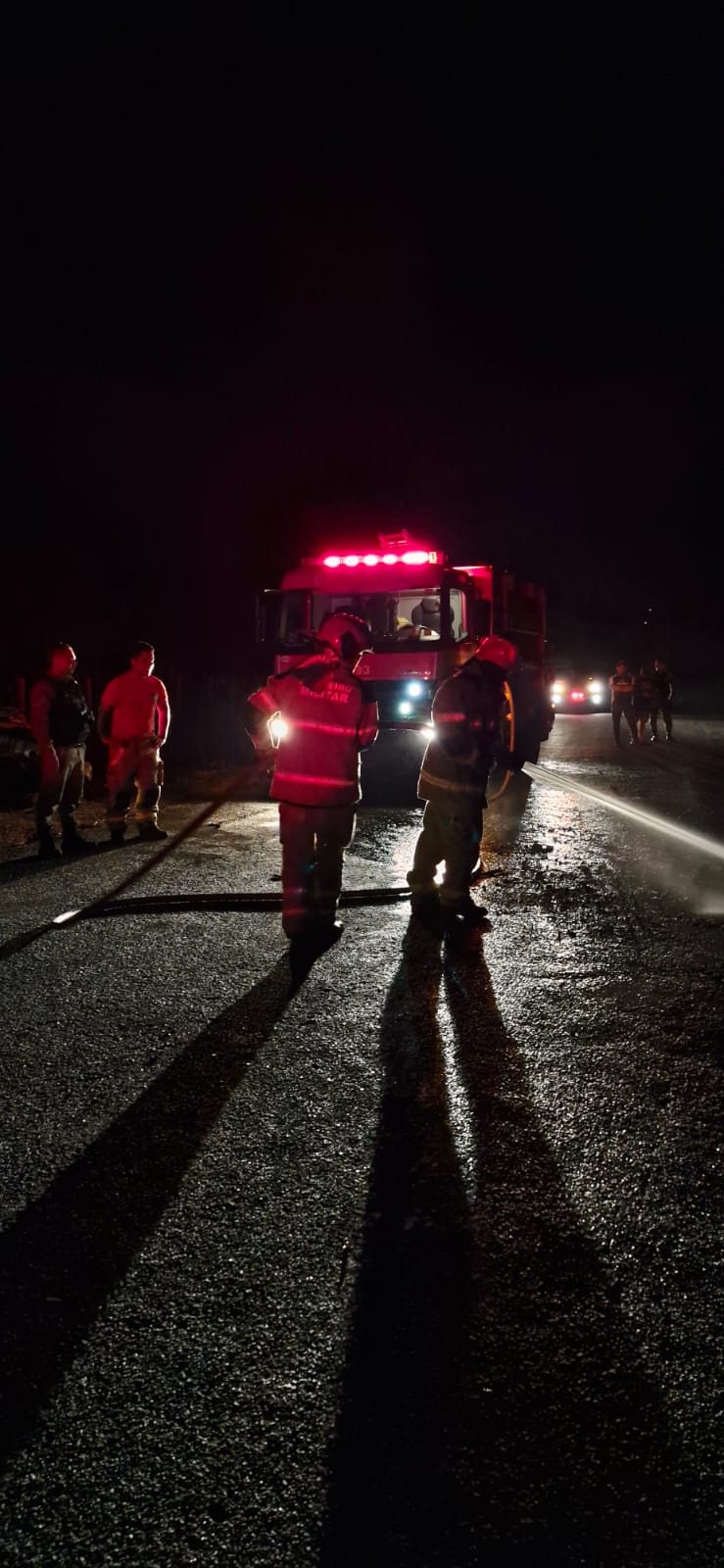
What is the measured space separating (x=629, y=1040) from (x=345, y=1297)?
1.97 metres

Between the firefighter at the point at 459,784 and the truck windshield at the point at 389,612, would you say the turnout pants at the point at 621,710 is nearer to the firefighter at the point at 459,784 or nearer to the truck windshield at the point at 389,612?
the truck windshield at the point at 389,612

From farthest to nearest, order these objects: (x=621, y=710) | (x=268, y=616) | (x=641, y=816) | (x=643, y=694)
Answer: (x=621, y=710) < (x=643, y=694) < (x=268, y=616) < (x=641, y=816)

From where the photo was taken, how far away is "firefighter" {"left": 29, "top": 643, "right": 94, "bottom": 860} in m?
8.29

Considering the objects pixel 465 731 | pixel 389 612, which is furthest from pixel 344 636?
pixel 389 612

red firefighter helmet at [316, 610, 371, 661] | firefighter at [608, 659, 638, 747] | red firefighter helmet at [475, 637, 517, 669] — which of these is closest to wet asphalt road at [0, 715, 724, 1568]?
red firefighter helmet at [316, 610, 371, 661]

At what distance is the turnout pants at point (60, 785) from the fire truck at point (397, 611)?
3.66m

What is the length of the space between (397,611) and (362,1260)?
1037 cm

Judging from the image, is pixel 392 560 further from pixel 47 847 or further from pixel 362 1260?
pixel 362 1260

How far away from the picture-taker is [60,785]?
8.42m

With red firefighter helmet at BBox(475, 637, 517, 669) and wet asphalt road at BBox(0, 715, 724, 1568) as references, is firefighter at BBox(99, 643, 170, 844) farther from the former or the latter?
wet asphalt road at BBox(0, 715, 724, 1568)

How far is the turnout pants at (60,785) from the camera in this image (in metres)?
8.32

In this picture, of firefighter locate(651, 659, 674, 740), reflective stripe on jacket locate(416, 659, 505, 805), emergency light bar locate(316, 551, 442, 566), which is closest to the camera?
reflective stripe on jacket locate(416, 659, 505, 805)

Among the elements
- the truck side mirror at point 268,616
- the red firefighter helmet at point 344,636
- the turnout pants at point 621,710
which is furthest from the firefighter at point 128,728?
the turnout pants at point 621,710

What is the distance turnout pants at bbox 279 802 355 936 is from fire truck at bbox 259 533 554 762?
6.00 meters
